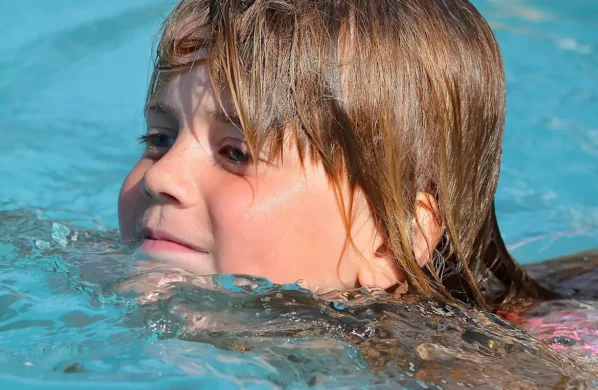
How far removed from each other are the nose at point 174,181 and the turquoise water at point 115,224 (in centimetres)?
18

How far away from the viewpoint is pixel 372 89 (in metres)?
2.23

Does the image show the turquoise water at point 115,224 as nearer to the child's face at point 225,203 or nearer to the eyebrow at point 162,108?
the child's face at point 225,203

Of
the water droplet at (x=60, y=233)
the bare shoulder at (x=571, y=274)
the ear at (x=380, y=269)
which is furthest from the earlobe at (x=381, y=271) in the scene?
the water droplet at (x=60, y=233)

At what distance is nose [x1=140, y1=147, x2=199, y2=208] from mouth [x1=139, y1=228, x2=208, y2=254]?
0.08 metres

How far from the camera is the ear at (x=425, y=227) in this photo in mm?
2369

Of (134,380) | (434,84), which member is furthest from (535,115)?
(134,380)

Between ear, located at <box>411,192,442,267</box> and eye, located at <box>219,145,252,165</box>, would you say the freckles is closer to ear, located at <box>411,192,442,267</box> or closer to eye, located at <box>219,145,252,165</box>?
eye, located at <box>219,145,252,165</box>

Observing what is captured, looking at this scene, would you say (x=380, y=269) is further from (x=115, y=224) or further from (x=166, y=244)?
(x=115, y=224)

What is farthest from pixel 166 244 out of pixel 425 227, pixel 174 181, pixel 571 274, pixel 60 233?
pixel 571 274

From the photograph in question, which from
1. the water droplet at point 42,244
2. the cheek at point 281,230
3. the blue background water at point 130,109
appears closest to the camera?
the cheek at point 281,230

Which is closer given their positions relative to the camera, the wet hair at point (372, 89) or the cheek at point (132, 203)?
the wet hair at point (372, 89)

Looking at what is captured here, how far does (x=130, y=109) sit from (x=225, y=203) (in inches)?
104

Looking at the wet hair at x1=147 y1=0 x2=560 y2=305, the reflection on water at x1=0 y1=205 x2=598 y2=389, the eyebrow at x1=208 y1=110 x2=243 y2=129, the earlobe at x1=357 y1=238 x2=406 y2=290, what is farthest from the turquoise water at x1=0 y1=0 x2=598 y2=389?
the eyebrow at x1=208 y1=110 x2=243 y2=129

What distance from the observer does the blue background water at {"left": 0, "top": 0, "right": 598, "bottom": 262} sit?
12.7ft
